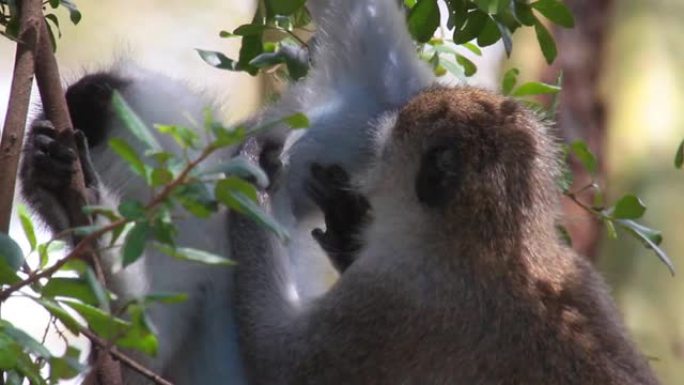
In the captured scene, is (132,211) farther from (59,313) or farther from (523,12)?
(523,12)

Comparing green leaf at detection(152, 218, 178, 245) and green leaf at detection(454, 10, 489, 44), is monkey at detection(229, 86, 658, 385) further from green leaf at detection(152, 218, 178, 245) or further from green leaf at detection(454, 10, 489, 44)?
green leaf at detection(152, 218, 178, 245)

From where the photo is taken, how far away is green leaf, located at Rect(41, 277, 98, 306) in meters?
1.65

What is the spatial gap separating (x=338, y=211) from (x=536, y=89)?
0.44 m

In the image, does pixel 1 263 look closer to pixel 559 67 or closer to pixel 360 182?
pixel 360 182

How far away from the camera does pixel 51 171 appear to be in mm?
2184

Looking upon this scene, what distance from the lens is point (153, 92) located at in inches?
96.7

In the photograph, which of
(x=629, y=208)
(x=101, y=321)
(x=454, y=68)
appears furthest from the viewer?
(x=454, y=68)

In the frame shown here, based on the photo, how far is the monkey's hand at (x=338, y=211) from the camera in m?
2.61

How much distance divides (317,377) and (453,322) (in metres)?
0.26

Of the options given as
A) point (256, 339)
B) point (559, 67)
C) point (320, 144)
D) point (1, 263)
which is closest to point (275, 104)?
point (320, 144)

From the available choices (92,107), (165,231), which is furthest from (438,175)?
(165,231)

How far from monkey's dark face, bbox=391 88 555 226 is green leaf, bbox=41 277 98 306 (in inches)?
37.4

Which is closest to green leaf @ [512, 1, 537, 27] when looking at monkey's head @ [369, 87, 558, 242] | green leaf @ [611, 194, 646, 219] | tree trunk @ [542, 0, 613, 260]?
monkey's head @ [369, 87, 558, 242]

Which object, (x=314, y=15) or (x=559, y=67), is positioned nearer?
(x=314, y=15)
